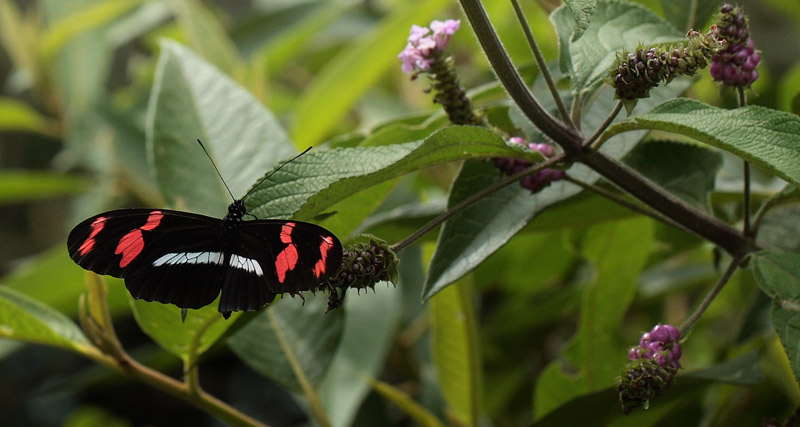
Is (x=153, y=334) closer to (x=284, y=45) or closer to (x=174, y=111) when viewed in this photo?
(x=174, y=111)

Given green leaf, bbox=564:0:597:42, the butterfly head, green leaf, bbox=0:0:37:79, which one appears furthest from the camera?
green leaf, bbox=0:0:37:79

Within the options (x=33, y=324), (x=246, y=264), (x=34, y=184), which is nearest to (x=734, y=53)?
(x=246, y=264)

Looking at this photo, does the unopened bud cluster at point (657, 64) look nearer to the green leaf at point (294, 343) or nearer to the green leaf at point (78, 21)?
the green leaf at point (294, 343)

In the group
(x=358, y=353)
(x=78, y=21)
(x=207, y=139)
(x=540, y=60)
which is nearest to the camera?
(x=540, y=60)

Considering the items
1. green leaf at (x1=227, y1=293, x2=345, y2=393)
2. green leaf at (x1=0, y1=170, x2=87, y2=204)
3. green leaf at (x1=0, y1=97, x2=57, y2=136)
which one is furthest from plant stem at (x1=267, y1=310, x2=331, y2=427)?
green leaf at (x1=0, y1=97, x2=57, y2=136)

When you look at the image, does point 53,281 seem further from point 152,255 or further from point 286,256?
point 286,256

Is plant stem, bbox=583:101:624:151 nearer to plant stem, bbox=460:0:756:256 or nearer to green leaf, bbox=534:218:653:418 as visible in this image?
plant stem, bbox=460:0:756:256
